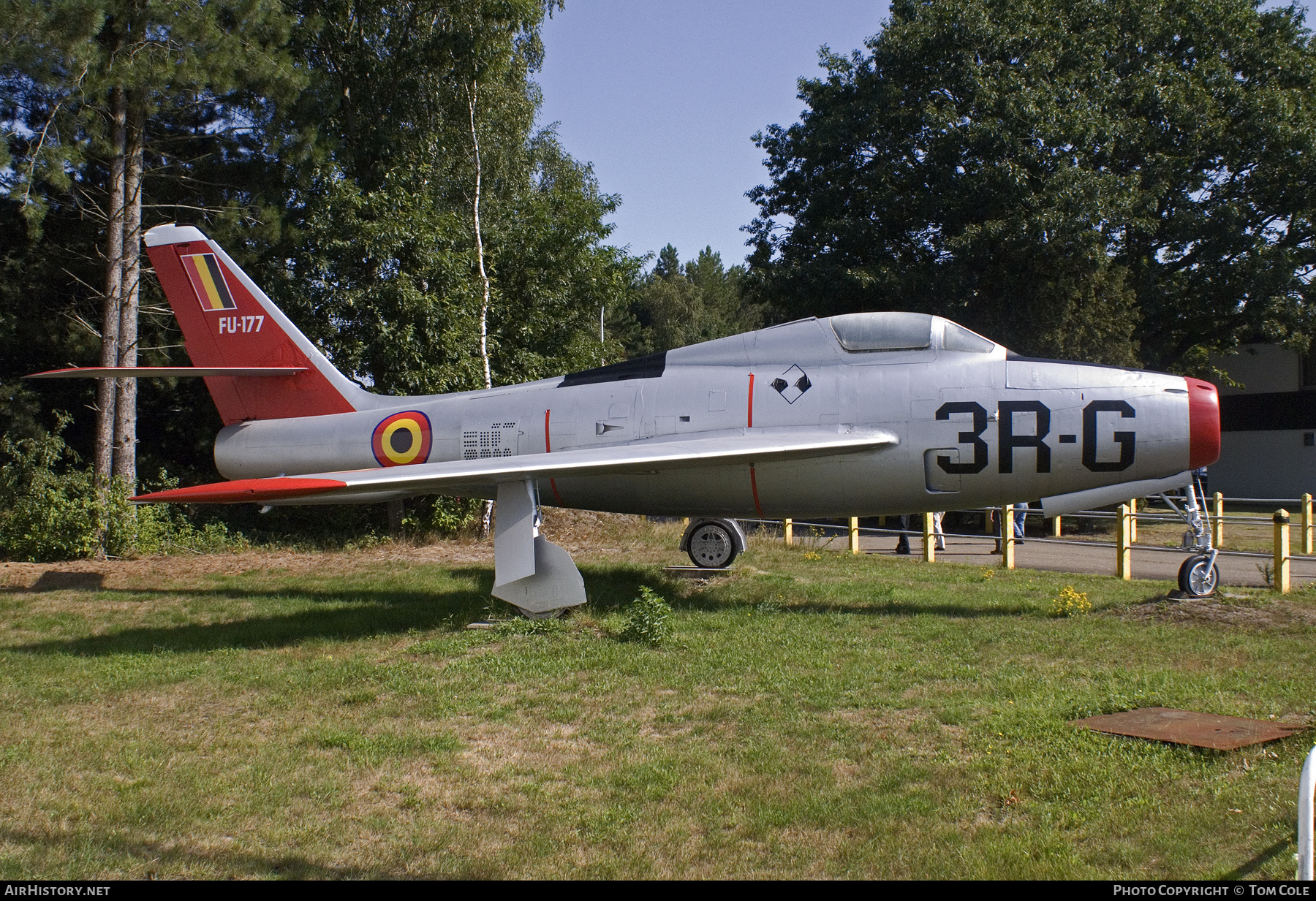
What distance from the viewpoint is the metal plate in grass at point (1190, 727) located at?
540cm

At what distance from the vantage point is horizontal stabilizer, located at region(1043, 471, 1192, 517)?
10.3 meters

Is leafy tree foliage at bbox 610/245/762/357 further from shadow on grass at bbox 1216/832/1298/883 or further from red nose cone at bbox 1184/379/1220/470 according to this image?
shadow on grass at bbox 1216/832/1298/883

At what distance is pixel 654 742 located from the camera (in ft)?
20.0

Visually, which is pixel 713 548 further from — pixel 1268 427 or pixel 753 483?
pixel 1268 427

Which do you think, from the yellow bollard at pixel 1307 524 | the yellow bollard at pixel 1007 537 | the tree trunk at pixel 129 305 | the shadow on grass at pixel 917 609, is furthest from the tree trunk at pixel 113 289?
the yellow bollard at pixel 1307 524

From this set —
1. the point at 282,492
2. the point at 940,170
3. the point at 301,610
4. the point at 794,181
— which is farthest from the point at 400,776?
the point at 794,181

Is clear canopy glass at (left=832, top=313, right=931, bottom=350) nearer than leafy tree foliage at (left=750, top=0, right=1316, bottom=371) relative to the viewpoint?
Yes

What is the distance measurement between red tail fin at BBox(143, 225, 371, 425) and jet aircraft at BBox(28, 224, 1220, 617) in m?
0.48

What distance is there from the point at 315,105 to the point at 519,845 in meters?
19.8

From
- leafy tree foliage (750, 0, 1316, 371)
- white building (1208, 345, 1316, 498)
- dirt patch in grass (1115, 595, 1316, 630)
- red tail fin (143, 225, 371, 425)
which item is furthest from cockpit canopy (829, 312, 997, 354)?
white building (1208, 345, 1316, 498)

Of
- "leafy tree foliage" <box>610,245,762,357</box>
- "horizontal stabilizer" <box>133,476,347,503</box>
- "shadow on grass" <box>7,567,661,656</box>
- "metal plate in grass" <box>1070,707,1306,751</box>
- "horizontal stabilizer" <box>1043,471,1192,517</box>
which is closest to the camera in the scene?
"metal plate in grass" <box>1070,707,1306,751</box>

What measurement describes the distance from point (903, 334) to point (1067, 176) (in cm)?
1632

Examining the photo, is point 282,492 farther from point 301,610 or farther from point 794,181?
point 794,181

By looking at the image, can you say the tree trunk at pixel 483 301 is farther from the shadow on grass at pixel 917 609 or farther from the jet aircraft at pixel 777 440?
the shadow on grass at pixel 917 609
